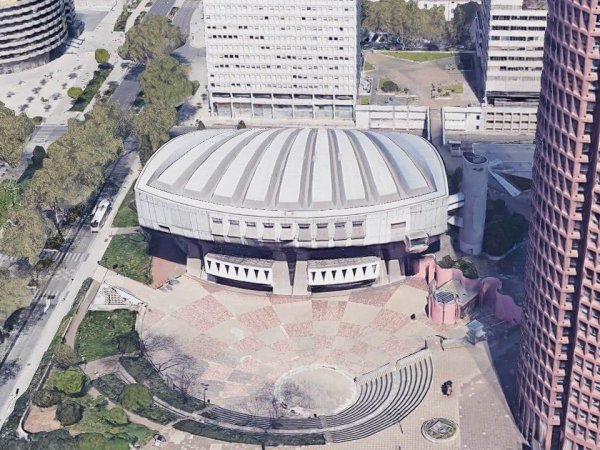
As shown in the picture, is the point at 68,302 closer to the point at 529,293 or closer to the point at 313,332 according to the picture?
the point at 313,332

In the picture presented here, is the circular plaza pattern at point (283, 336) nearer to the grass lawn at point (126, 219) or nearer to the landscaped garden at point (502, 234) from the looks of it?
the landscaped garden at point (502, 234)

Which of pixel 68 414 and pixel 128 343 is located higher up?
pixel 128 343

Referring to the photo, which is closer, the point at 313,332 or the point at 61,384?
the point at 61,384

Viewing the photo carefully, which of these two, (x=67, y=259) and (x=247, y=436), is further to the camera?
(x=67, y=259)

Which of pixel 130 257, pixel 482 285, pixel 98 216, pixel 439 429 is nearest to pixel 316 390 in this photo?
pixel 439 429

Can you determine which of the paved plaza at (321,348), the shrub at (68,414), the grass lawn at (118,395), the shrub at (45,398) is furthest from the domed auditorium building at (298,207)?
the shrub at (68,414)

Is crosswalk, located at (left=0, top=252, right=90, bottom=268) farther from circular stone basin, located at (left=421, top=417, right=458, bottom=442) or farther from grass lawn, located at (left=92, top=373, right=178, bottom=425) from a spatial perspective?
circular stone basin, located at (left=421, top=417, right=458, bottom=442)

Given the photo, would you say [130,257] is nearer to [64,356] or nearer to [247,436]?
[64,356]

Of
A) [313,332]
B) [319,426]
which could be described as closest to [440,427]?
[319,426]
